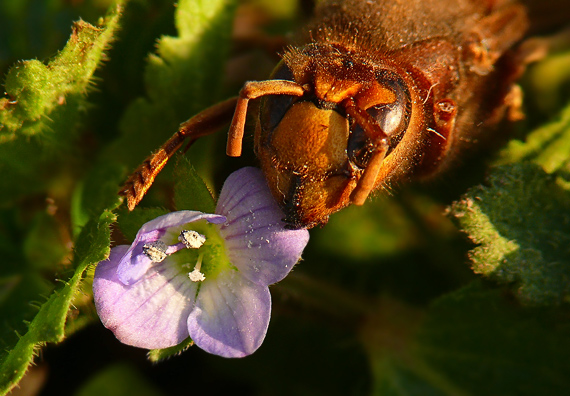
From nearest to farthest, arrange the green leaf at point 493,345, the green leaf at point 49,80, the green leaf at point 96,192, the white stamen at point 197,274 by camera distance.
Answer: the white stamen at point 197,274 < the green leaf at point 49,80 < the green leaf at point 96,192 < the green leaf at point 493,345

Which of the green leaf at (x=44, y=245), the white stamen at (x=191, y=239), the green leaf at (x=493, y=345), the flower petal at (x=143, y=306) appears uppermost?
the white stamen at (x=191, y=239)

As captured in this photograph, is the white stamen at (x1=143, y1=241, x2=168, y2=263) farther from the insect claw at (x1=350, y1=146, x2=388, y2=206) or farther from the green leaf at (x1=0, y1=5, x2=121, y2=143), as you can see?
the green leaf at (x1=0, y1=5, x2=121, y2=143)

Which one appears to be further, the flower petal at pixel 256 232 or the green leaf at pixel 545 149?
the green leaf at pixel 545 149

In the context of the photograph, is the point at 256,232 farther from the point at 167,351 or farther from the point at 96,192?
the point at 96,192

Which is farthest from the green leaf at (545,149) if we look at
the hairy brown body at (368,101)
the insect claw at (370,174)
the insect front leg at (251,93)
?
the insect front leg at (251,93)

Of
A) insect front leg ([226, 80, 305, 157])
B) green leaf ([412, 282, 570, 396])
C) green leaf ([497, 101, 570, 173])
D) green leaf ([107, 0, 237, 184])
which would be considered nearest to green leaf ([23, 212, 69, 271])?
green leaf ([107, 0, 237, 184])

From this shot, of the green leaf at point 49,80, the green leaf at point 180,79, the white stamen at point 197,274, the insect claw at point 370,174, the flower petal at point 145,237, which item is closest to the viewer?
the insect claw at point 370,174

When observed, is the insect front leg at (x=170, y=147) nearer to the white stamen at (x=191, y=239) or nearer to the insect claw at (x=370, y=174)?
the white stamen at (x=191, y=239)
